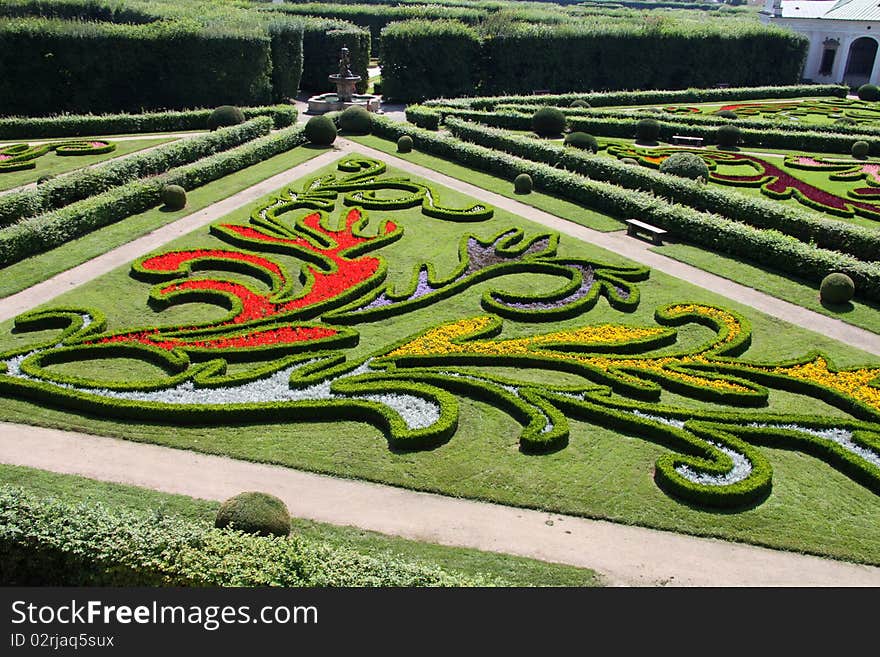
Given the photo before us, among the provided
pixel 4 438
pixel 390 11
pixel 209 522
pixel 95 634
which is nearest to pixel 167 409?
pixel 4 438

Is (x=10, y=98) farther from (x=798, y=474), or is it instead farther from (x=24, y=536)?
(x=798, y=474)

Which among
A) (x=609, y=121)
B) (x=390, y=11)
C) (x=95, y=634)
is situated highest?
(x=390, y=11)

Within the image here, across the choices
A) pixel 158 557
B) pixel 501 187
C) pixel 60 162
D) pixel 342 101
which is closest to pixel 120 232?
pixel 60 162

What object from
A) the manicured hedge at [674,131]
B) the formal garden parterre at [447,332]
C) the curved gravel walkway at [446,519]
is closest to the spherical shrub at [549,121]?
the formal garden parterre at [447,332]

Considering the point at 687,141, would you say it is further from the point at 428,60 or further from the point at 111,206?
the point at 111,206

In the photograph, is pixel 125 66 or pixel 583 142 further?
pixel 125 66

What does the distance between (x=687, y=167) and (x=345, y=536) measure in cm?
2486

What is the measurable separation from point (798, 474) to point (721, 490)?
79.6 inches

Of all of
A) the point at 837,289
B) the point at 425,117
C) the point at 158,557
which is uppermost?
the point at 425,117

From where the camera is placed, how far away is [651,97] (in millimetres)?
53812

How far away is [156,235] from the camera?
82.5ft

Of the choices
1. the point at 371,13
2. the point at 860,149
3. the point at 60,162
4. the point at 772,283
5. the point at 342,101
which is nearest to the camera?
the point at 772,283

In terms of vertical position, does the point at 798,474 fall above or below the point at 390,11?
below

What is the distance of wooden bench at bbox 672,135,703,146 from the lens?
4034cm
